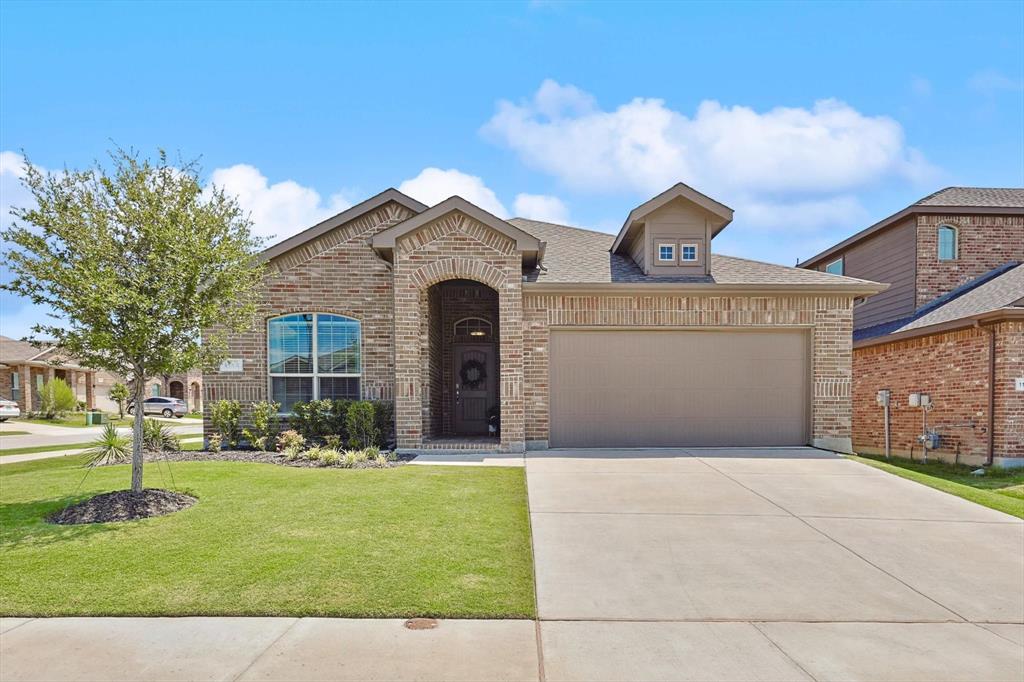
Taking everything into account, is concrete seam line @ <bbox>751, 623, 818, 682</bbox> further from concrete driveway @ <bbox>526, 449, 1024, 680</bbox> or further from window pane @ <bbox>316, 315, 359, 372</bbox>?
window pane @ <bbox>316, 315, 359, 372</bbox>

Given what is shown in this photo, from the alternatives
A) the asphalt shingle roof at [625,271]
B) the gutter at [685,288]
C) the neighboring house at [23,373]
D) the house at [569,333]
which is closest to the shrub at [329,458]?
the house at [569,333]

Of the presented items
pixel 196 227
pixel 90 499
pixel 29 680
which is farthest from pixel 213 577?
pixel 196 227

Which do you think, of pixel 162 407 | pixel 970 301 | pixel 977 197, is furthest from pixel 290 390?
pixel 162 407

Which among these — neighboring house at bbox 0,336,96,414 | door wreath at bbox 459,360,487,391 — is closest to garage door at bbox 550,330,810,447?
door wreath at bbox 459,360,487,391

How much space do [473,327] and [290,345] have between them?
434cm

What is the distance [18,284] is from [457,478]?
5.81 m

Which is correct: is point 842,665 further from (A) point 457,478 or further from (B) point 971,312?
(B) point 971,312

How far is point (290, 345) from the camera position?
12.1m

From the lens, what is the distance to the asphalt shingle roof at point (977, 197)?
16.1 meters

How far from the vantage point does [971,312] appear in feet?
40.9

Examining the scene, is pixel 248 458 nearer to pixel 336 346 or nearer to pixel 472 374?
pixel 336 346

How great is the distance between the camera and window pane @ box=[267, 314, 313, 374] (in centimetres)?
1202

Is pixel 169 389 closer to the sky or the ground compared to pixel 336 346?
closer to the ground

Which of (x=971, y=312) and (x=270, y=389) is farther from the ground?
(x=971, y=312)
